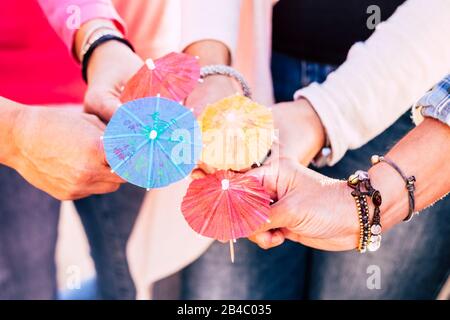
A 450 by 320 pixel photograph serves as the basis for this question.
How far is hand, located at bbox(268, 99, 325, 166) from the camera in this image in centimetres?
80

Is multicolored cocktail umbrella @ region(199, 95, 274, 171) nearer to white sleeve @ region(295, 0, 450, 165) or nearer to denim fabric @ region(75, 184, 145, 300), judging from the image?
white sleeve @ region(295, 0, 450, 165)

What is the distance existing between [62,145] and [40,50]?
22 centimetres

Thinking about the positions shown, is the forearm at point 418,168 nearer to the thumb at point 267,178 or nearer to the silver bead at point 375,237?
the silver bead at point 375,237

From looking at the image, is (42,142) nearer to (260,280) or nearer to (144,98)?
(144,98)

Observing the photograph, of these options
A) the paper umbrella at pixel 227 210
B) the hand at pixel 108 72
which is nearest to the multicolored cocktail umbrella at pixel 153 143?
the paper umbrella at pixel 227 210

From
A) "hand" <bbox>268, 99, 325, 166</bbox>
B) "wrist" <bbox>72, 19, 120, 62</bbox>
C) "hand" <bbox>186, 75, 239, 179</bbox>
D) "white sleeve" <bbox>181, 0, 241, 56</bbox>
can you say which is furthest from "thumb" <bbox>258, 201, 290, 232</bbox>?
"wrist" <bbox>72, 19, 120, 62</bbox>

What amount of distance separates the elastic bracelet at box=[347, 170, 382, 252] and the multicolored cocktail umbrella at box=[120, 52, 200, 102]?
27 cm

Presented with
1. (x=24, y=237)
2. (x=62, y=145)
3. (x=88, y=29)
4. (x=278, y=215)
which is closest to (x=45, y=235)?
(x=24, y=237)

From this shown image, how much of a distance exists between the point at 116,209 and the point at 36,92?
0.88ft

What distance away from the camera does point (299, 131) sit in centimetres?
80

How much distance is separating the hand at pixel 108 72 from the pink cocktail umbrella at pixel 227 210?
23cm

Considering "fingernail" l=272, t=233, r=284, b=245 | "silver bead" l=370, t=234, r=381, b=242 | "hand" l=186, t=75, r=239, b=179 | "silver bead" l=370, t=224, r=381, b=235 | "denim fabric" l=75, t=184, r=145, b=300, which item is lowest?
"denim fabric" l=75, t=184, r=145, b=300

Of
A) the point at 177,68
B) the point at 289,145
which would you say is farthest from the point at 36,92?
the point at 289,145

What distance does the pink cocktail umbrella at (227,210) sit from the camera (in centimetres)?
67
